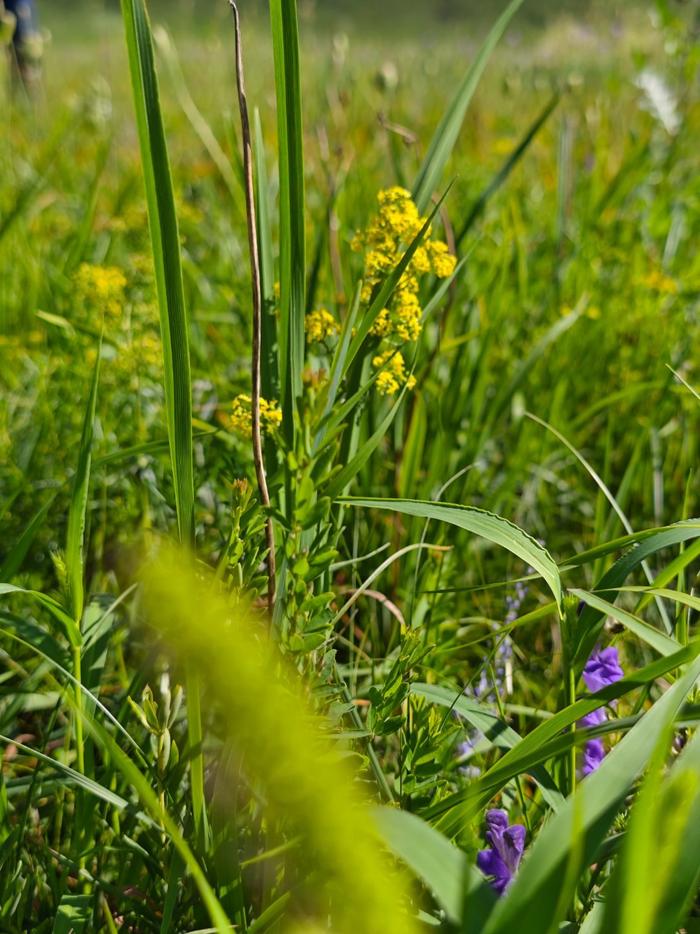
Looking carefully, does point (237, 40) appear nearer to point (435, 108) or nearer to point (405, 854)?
point (405, 854)

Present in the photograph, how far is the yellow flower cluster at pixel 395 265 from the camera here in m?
0.80

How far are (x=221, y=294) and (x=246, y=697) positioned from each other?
5.74 ft

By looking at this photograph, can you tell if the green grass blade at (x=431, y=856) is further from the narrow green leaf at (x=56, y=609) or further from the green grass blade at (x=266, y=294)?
the green grass blade at (x=266, y=294)

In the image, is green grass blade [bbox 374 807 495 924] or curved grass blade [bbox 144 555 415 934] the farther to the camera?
green grass blade [bbox 374 807 495 924]

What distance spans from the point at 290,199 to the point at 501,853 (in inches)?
21.4

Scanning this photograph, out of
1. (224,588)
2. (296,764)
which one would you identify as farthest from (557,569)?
(296,764)

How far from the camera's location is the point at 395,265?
82cm

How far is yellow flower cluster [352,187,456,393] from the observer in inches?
31.5

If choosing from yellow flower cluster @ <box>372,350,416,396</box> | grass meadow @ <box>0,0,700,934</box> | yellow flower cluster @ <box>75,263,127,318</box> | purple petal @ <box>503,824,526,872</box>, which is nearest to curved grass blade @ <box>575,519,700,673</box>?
grass meadow @ <box>0,0,700,934</box>

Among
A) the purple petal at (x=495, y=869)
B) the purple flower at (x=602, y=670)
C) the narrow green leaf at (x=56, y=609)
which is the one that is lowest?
the purple petal at (x=495, y=869)

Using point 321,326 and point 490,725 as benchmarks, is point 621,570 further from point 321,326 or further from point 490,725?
point 321,326

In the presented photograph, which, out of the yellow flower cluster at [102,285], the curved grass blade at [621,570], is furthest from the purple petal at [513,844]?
the yellow flower cluster at [102,285]

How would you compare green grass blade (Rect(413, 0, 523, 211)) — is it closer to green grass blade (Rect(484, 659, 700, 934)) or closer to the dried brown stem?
the dried brown stem

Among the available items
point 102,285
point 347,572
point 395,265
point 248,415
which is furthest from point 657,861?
point 102,285
